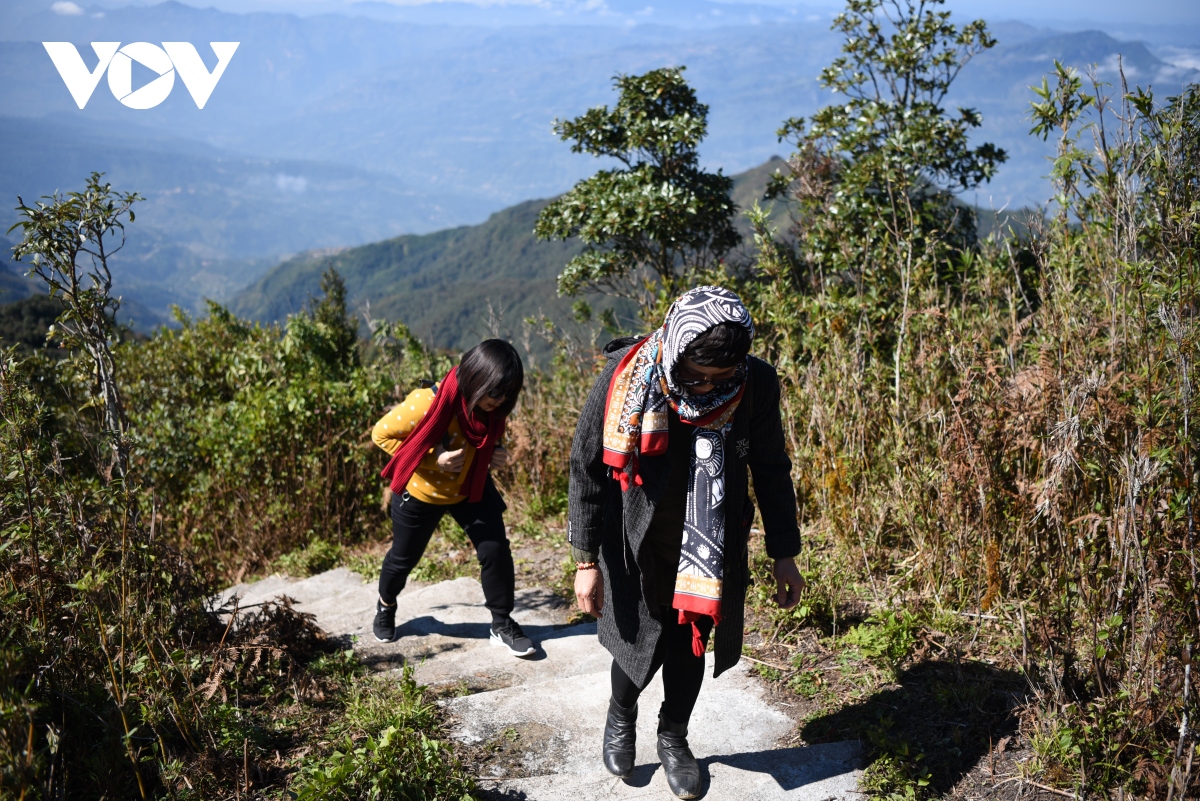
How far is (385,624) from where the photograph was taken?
137 inches

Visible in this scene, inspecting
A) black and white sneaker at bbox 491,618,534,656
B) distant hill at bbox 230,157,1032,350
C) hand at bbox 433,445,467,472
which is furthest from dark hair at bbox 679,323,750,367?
distant hill at bbox 230,157,1032,350

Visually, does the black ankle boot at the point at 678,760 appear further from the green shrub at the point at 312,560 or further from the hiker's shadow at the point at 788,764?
the green shrub at the point at 312,560

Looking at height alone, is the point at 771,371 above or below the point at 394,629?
above

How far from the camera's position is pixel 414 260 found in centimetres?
16888

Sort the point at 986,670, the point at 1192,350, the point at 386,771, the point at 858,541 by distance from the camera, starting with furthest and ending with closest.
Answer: the point at 858,541 → the point at 986,670 → the point at 1192,350 → the point at 386,771

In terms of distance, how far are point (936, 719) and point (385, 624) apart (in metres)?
2.30

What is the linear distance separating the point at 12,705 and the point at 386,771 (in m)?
→ 0.89

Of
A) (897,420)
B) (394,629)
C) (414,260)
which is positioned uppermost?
(414,260)

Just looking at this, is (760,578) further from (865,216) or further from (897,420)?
(865,216)

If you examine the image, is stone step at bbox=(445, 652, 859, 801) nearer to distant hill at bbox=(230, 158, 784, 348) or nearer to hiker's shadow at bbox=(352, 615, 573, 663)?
hiker's shadow at bbox=(352, 615, 573, 663)

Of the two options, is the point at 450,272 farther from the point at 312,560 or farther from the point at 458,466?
the point at 458,466

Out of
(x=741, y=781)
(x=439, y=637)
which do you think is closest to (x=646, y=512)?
(x=741, y=781)

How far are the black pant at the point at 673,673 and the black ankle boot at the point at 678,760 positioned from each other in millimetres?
39

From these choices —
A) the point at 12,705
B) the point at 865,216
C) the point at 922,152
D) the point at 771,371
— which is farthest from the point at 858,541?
the point at 922,152
